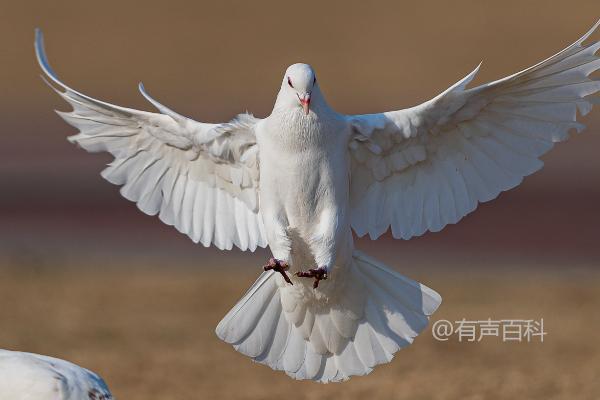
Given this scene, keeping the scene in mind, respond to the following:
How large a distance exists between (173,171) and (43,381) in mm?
2568

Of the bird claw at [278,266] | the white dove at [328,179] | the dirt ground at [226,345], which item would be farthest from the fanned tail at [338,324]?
the dirt ground at [226,345]

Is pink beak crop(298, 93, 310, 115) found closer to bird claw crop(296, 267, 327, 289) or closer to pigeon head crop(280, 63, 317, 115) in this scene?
pigeon head crop(280, 63, 317, 115)

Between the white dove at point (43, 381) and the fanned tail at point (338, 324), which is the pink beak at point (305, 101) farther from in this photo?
the white dove at point (43, 381)

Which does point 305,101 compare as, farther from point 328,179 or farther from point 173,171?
point 173,171

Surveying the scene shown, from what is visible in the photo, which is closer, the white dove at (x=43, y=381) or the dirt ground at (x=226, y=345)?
Answer: the white dove at (x=43, y=381)

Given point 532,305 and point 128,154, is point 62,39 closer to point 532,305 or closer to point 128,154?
point 532,305

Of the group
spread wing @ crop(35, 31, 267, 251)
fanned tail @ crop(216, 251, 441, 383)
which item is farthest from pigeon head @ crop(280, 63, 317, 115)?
fanned tail @ crop(216, 251, 441, 383)

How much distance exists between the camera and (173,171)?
9.36 m

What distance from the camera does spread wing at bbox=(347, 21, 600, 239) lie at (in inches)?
338

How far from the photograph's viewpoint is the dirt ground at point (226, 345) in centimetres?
1091

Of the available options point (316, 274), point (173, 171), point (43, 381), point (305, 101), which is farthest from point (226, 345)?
point (43, 381)

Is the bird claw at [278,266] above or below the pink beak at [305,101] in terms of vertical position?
below

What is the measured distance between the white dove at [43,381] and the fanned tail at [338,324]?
2.00 metres

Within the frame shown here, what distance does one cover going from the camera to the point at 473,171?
9016 millimetres
